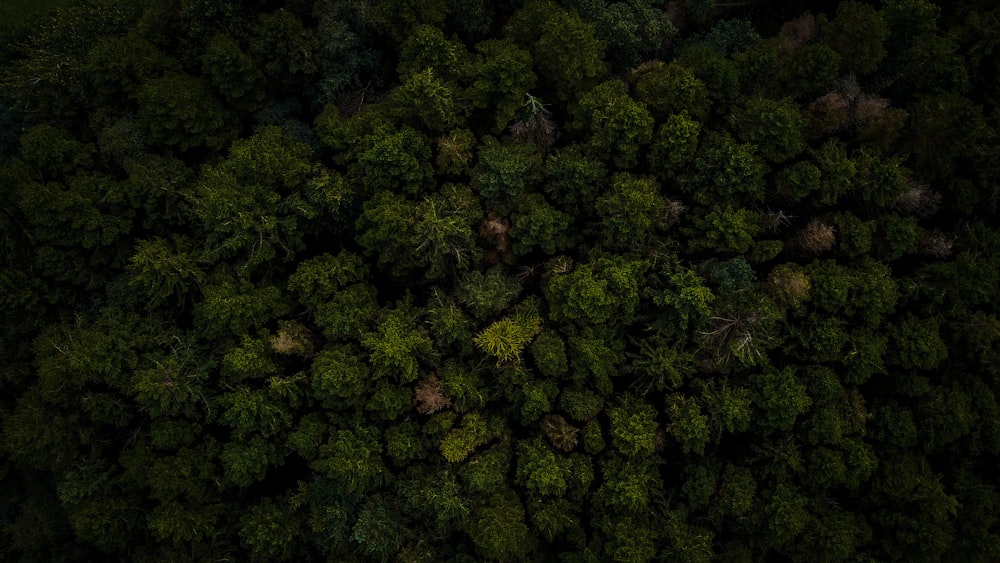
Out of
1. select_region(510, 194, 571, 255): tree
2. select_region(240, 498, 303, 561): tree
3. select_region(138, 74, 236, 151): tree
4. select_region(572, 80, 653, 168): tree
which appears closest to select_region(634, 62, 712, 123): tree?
select_region(572, 80, 653, 168): tree

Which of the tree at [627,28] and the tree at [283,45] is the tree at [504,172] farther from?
the tree at [283,45]

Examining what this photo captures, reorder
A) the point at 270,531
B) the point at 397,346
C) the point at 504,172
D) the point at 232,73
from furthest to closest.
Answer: the point at 232,73 < the point at 504,172 < the point at 397,346 < the point at 270,531

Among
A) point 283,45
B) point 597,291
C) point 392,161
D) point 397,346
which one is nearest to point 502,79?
point 392,161

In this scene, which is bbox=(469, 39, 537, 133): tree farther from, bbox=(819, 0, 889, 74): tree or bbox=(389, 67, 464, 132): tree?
bbox=(819, 0, 889, 74): tree

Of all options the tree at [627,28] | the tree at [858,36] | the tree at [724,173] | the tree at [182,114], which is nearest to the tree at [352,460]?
the tree at [182,114]

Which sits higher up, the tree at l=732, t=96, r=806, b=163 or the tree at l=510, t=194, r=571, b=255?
the tree at l=732, t=96, r=806, b=163

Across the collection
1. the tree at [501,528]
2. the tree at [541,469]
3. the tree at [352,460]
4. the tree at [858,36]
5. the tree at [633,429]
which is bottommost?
the tree at [501,528]

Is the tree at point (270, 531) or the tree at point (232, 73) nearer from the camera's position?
the tree at point (270, 531)

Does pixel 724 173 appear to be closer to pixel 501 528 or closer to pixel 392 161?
pixel 392 161
